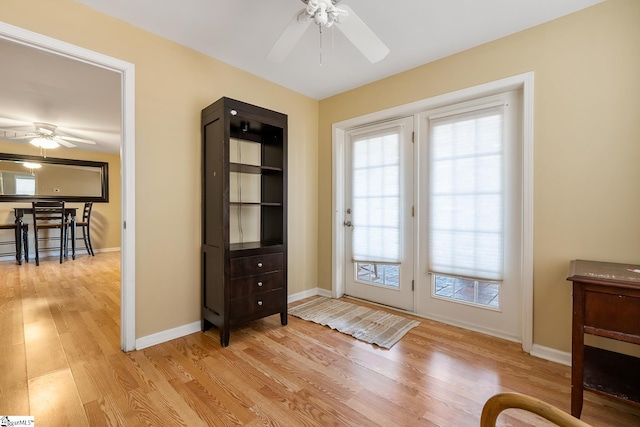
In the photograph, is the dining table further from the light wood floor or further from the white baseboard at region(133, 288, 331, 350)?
the white baseboard at region(133, 288, 331, 350)

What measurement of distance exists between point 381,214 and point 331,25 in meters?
1.92

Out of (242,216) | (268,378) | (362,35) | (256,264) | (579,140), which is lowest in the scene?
(268,378)

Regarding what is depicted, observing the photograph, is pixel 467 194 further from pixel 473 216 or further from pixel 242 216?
pixel 242 216

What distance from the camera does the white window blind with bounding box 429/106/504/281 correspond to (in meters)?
2.35

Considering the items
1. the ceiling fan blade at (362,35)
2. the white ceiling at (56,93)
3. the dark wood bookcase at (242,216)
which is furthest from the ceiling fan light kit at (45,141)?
the ceiling fan blade at (362,35)

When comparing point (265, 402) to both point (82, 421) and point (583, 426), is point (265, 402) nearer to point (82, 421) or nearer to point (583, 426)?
point (82, 421)

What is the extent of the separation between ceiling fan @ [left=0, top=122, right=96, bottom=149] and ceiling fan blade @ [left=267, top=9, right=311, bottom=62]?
4.92m

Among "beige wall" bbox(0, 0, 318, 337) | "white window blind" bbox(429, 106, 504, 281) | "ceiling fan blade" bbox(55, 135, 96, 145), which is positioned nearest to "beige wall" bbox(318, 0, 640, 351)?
"white window blind" bbox(429, 106, 504, 281)

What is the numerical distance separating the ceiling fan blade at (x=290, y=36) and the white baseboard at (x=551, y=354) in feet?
8.81

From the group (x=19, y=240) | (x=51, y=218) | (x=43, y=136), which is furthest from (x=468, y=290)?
(x=19, y=240)

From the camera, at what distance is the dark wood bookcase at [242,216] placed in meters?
2.21

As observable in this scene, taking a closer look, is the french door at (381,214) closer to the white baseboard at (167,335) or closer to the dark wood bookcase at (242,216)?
the dark wood bookcase at (242,216)

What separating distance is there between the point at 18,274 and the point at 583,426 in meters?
6.44

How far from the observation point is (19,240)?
5.18m
